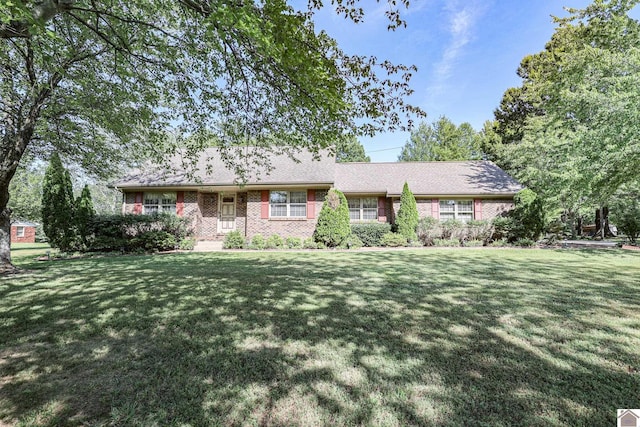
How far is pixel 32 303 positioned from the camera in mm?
4438

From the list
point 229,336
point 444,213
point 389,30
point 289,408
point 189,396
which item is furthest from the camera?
point 444,213

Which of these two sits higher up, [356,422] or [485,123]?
[485,123]

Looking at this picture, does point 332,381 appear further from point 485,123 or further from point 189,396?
point 485,123

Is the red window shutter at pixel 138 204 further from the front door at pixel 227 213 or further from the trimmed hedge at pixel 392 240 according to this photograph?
the trimmed hedge at pixel 392 240

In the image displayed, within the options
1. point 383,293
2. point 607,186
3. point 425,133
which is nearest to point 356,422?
point 383,293

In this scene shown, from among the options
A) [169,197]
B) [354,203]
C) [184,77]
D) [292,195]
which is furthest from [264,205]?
[184,77]

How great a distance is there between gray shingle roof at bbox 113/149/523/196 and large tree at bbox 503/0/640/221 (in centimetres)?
307

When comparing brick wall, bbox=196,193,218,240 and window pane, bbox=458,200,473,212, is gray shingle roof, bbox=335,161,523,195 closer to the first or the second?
window pane, bbox=458,200,473,212

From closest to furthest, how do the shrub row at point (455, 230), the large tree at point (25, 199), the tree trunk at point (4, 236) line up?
A: the tree trunk at point (4, 236)
the shrub row at point (455, 230)
the large tree at point (25, 199)

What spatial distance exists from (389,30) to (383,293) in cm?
407

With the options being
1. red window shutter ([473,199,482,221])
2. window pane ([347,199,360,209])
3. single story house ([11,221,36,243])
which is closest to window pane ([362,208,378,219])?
window pane ([347,199,360,209])

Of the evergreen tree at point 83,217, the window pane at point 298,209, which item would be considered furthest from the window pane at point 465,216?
the evergreen tree at point 83,217

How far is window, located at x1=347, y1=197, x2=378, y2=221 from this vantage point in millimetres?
16737

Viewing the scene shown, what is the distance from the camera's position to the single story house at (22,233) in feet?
94.1
